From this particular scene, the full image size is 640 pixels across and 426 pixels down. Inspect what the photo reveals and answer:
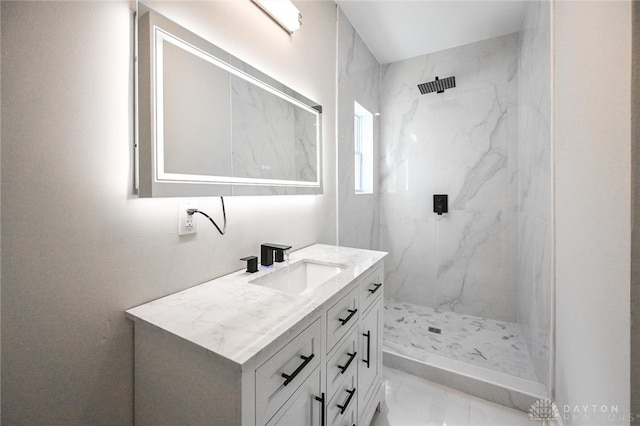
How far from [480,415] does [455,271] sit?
1.39m

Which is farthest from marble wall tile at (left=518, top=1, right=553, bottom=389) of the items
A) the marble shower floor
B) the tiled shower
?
the marble shower floor

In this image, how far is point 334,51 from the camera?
2.10m

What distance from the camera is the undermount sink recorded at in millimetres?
1320

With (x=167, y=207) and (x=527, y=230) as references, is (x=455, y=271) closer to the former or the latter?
(x=527, y=230)

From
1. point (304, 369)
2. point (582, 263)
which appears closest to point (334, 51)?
point (582, 263)

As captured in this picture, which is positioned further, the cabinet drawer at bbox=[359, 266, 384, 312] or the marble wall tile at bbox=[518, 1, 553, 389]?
the marble wall tile at bbox=[518, 1, 553, 389]

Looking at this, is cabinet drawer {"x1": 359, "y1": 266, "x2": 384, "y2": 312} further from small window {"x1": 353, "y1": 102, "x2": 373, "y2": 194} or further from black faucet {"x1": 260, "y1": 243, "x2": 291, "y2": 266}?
small window {"x1": 353, "y1": 102, "x2": 373, "y2": 194}

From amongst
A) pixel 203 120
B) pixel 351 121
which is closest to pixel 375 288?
pixel 203 120

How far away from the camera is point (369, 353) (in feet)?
4.44

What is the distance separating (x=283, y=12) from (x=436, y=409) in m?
2.46

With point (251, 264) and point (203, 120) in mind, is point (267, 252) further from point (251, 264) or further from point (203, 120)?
point (203, 120)

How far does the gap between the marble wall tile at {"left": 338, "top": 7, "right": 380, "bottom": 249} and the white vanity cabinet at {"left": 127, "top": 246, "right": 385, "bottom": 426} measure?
1.19 metres

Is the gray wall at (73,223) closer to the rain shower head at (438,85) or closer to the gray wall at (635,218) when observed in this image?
the gray wall at (635,218)

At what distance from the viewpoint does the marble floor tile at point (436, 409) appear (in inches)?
60.4
